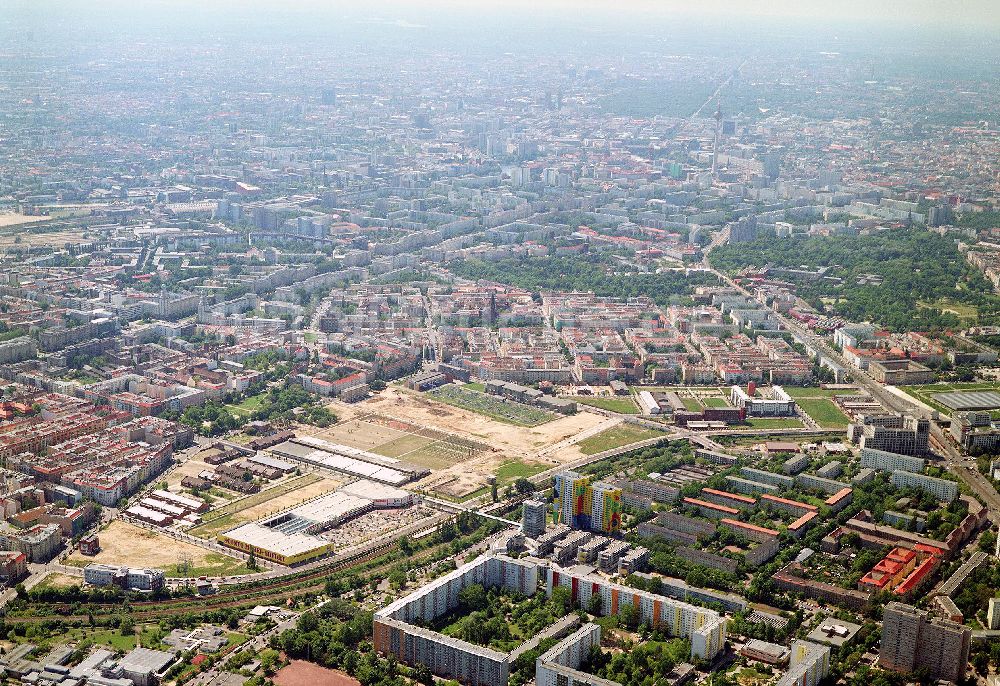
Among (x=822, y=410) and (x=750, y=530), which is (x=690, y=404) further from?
(x=750, y=530)

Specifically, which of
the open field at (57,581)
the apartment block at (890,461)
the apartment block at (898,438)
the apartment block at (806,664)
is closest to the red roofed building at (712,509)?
the apartment block at (890,461)

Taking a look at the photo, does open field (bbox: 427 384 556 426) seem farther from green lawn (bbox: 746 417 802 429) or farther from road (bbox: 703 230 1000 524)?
road (bbox: 703 230 1000 524)

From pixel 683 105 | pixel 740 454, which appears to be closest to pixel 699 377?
pixel 740 454

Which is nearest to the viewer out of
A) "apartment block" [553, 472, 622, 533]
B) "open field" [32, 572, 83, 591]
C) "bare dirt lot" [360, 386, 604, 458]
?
"open field" [32, 572, 83, 591]

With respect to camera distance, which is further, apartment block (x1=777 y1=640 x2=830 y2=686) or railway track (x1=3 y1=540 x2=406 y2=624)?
railway track (x1=3 y1=540 x2=406 y2=624)

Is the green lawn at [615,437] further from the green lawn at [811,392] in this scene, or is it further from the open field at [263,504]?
the open field at [263,504]

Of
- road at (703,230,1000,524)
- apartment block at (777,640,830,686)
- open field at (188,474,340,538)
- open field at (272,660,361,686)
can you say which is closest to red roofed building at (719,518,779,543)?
apartment block at (777,640,830,686)
